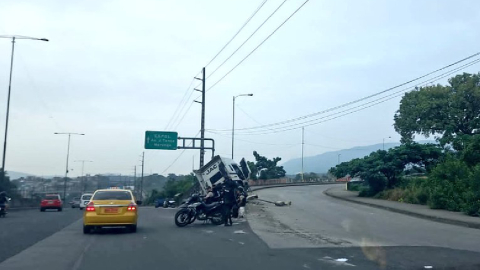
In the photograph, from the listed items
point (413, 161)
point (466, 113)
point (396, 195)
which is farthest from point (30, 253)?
point (466, 113)

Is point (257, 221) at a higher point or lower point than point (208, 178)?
lower

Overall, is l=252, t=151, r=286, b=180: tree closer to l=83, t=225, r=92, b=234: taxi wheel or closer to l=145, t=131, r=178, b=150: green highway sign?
l=145, t=131, r=178, b=150: green highway sign

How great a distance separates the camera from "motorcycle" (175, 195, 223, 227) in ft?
75.0

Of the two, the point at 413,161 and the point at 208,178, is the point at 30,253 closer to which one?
the point at 208,178

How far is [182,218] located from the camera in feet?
75.2

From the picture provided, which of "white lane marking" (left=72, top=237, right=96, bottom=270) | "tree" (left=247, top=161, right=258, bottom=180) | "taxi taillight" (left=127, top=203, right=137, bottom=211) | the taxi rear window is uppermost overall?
"tree" (left=247, top=161, right=258, bottom=180)

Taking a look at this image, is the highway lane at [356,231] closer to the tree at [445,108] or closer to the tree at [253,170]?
the tree at [445,108]

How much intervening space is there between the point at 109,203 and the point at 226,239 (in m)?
4.61

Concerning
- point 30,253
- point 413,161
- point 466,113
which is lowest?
point 30,253

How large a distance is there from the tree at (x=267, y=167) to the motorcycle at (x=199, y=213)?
60.6 m

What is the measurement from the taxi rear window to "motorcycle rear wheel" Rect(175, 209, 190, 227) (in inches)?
112

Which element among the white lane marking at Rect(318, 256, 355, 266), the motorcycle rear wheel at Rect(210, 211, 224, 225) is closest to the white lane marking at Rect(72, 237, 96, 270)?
the white lane marking at Rect(318, 256, 355, 266)

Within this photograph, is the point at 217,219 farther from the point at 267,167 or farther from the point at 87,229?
the point at 267,167

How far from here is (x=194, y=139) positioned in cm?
4334
